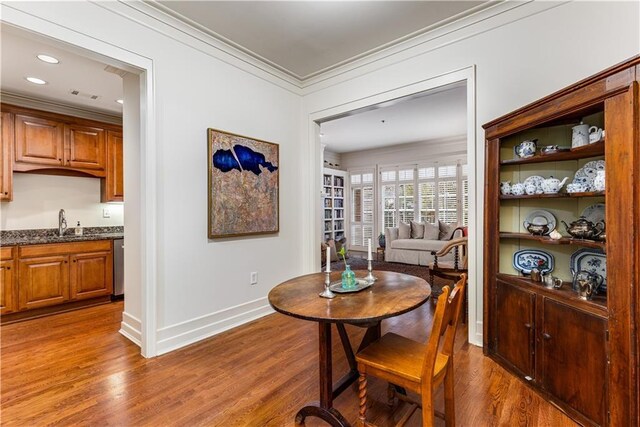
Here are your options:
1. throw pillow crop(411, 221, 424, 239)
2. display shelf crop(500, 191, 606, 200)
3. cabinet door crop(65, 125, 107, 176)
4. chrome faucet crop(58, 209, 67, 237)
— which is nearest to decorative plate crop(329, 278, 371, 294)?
display shelf crop(500, 191, 606, 200)

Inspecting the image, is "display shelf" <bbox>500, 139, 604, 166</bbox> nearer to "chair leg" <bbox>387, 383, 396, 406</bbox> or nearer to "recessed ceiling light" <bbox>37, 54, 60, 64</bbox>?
"chair leg" <bbox>387, 383, 396, 406</bbox>

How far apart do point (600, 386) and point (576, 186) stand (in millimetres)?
1138

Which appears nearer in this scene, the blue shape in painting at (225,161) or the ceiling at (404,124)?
the blue shape in painting at (225,161)

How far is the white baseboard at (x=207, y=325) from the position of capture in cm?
253

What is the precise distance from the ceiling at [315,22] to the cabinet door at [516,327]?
2320 millimetres

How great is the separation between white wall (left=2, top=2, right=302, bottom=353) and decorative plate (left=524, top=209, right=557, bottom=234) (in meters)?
2.54

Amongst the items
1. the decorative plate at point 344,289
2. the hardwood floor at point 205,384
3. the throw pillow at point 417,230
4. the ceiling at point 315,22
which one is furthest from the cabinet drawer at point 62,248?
the throw pillow at point 417,230

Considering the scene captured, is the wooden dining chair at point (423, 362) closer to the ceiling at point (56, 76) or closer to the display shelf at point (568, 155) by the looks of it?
the display shelf at point (568, 155)

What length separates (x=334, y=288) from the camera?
180 cm

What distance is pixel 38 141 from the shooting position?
3627 mm

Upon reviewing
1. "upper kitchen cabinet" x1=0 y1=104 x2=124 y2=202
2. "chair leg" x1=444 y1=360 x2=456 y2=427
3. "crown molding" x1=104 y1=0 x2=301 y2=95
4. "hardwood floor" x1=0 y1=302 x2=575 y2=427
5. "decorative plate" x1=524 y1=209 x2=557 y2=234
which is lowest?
"hardwood floor" x1=0 y1=302 x2=575 y2=427

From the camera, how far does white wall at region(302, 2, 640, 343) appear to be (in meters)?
1.96

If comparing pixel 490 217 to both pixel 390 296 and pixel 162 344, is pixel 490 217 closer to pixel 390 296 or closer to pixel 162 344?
pixel 390 296

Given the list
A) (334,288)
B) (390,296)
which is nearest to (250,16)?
(334,288)
